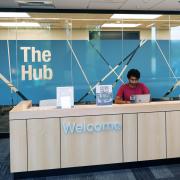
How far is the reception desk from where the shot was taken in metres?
3.85

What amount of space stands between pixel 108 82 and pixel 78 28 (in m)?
1.38

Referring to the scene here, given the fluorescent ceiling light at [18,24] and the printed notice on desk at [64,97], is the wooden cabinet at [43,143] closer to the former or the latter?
the printed notice on desk at [64,97]

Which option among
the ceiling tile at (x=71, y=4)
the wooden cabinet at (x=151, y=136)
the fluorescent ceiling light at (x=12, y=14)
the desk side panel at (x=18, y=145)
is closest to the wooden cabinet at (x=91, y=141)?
the wooden cabinet at (x=151, y=136)

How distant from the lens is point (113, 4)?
565 centimetres

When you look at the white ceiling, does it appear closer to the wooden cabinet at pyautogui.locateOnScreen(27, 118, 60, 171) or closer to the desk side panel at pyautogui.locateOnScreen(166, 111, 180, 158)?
the desk side panel at pyautogui.locateOnScreen(166, 111, 180, 158)

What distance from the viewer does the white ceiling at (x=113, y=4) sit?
546 centimetres

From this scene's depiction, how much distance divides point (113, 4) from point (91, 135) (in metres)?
2.88

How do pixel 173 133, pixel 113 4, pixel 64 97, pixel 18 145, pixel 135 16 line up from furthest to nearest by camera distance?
pixel 135 16 < pixel 113 4 < pixel 173 133 < pixel 64 97 < pixel 18 145

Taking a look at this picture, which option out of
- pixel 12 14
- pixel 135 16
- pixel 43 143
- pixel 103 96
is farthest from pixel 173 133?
pixel 12 14

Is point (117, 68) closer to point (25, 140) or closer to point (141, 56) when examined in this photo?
point (141, 56)

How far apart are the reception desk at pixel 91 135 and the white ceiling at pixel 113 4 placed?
2.28 m

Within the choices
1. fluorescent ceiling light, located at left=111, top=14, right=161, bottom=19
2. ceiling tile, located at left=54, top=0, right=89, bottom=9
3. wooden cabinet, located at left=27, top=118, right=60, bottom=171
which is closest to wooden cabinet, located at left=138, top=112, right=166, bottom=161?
wooden cabinet, located at left=27, top=118, right=60, bottom=171

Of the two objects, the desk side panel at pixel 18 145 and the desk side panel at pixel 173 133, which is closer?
the desk side panel at pixel 18 145

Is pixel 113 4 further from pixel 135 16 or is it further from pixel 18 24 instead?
pixel 18 24
